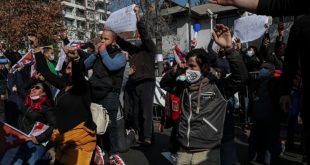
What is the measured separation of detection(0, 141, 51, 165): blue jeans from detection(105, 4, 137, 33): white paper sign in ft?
6.11

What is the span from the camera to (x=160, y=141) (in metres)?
7.94

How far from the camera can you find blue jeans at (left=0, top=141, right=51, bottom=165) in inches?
179

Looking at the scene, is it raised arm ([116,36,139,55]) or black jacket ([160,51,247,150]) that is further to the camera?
raised arm ([116,36,139,55])

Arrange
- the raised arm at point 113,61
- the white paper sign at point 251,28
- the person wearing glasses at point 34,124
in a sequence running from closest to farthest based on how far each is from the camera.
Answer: the person wearing glasses at point 34,124, the raised arm at point 113,61, the white paper sign at point 251,28

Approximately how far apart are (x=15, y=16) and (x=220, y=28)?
71.9ft

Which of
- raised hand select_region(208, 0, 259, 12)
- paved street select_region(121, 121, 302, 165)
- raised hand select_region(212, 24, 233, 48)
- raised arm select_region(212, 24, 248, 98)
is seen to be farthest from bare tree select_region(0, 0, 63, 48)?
raised hand select_region(208, 0, 259, 12)

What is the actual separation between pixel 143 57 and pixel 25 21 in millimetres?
17440

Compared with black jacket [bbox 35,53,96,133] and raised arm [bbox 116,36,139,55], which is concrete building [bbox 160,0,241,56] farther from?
black jacket [bbox 35,53,96,133]

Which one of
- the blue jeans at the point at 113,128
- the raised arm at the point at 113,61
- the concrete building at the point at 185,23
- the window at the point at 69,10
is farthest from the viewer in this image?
the window at the point at 69,10

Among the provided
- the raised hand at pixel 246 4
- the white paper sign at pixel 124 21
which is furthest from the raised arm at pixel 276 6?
the white paper sign at pixel 124 21

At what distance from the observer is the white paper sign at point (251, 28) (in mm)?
5699

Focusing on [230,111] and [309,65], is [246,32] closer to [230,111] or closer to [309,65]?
[230,111]

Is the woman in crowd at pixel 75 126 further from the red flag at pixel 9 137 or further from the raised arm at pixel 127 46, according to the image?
the raised arm at pixel 127 46

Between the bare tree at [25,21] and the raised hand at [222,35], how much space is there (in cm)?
1962
